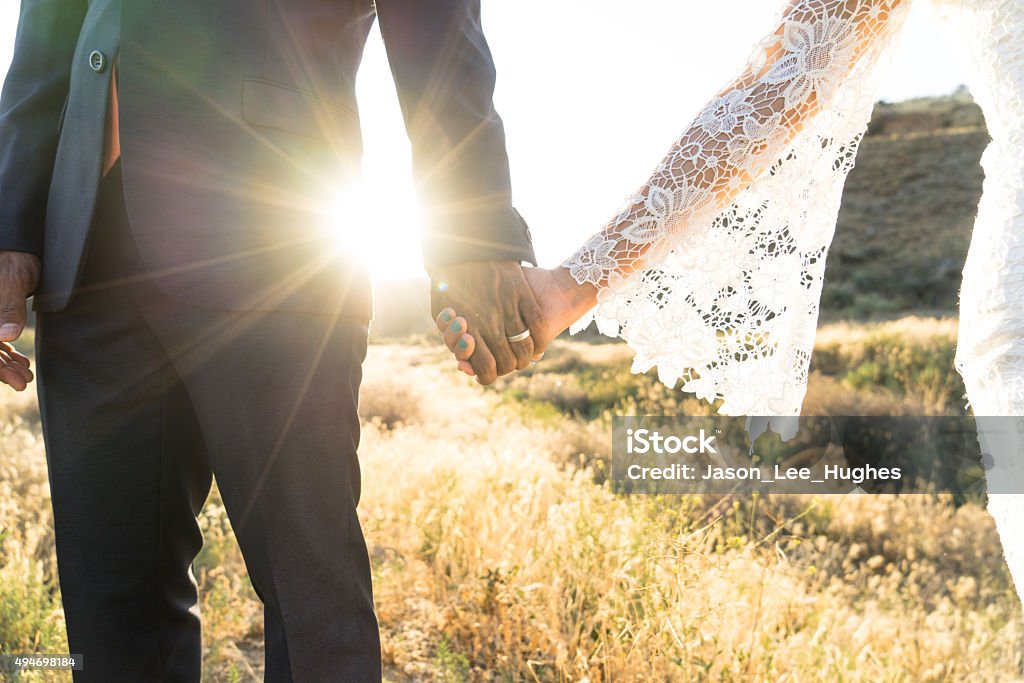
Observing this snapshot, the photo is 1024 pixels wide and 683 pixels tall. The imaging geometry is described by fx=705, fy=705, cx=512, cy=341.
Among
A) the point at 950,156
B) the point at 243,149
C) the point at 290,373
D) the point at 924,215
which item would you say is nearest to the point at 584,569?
the point at 290,373

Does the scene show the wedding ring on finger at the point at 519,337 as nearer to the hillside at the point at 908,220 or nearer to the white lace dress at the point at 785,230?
the white lace dress at the point at 785,230

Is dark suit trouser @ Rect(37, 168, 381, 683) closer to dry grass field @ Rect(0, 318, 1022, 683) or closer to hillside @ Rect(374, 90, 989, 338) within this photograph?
dry grass field @ Rect(0, 318, 1022, 683)

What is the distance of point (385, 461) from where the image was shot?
15.7ft

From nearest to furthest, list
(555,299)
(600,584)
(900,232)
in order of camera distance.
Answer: (555,299)
(600,584)
(900,232)

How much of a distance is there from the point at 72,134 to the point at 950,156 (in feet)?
107

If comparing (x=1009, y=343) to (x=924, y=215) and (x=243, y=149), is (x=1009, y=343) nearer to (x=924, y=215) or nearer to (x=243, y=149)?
(x=243, y=149)

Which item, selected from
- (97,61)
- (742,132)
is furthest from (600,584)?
(97,61)

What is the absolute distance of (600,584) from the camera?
Answer: 2.75 metres

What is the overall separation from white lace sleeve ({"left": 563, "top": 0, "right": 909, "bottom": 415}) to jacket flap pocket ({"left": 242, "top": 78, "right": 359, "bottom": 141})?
56 cm

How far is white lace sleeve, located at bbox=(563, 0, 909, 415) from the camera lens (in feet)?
4.34

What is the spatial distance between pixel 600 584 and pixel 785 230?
1706mm

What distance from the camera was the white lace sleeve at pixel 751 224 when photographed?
1.32 metres

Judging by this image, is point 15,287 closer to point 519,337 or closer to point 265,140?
point 265,140

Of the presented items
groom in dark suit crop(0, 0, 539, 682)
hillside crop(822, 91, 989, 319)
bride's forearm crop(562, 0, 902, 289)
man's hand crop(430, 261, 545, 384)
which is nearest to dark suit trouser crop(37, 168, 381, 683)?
groom in dark suit crop(0, 0, 539, 682)
